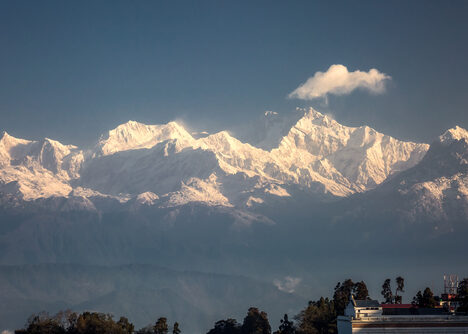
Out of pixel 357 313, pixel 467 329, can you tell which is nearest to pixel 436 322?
pixel 467 329

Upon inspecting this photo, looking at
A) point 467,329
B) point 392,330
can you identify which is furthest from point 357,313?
point 467,329

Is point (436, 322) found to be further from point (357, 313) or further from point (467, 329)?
point (357, 313)

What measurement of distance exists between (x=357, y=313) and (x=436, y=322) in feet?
72.0

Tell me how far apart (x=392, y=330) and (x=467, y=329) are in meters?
22.1

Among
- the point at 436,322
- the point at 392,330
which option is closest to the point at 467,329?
the point at 436,322

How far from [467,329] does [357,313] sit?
30.9 m

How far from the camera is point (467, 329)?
194750mm

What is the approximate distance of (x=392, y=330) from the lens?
192 m

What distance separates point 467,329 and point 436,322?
9753 millimetres

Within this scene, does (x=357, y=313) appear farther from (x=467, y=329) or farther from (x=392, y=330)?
(x=467, y=329)

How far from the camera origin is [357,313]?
199m
